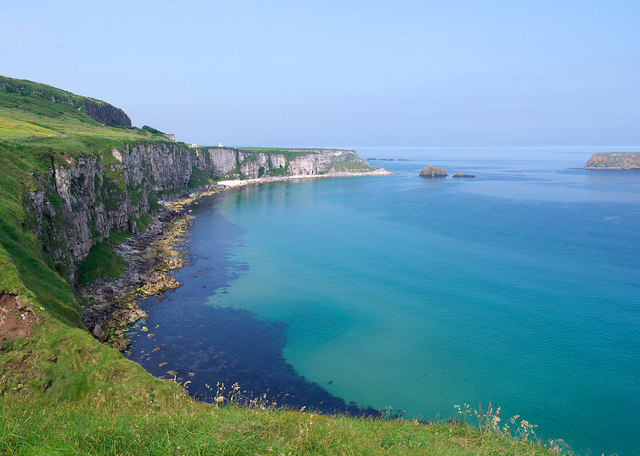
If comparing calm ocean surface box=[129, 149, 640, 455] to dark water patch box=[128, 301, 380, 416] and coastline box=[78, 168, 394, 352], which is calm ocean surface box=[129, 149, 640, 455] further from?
coastline box=[78, 168, 394, 352]

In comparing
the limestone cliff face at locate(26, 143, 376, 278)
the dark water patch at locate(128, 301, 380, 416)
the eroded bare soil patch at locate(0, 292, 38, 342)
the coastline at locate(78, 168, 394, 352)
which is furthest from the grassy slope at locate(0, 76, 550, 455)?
the dark water patch at locate(128, 301, 380, 416)

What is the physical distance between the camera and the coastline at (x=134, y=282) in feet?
117

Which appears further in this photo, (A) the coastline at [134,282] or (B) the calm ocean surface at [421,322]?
(A) the coastline at [134,282]

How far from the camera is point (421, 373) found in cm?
3153

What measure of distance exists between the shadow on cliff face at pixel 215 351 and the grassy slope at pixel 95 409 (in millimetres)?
6716

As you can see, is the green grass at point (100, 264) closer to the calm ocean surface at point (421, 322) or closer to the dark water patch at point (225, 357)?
the calm ocean surface at point (421, 322)

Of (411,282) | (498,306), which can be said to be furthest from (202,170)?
(498,306)

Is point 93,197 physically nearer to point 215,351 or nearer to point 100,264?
point 100,264

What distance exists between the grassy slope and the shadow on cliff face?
22.0 ft

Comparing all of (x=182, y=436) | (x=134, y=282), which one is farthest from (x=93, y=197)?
(x=182, y=436)

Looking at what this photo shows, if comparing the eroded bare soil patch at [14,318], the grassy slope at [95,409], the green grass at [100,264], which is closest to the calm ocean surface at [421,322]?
the green grass at [100,264]

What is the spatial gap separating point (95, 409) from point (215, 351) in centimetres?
2163

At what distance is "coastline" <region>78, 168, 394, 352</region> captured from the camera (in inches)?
1405

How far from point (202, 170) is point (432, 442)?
153046 millimetres
